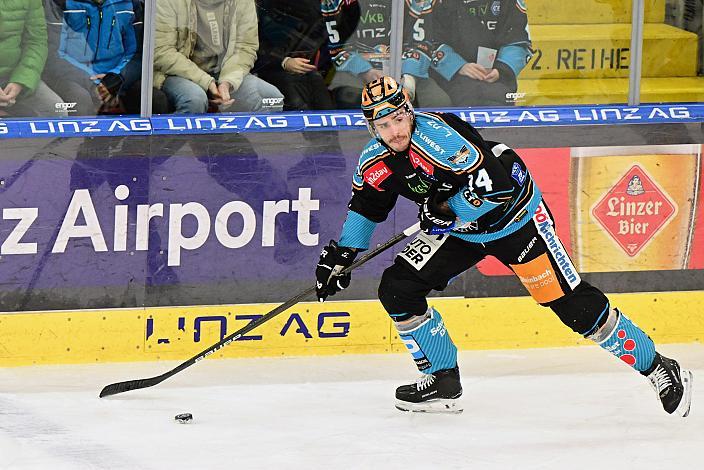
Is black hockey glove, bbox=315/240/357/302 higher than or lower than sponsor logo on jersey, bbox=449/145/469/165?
lower

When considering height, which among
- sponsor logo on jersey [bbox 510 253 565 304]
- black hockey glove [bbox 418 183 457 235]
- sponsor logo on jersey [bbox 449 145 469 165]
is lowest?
sponsor logo on jersey [bbox 510 253 565 304]

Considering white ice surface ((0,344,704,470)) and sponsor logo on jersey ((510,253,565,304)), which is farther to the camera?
sponsor logo on jersey ((510,253,565,304))

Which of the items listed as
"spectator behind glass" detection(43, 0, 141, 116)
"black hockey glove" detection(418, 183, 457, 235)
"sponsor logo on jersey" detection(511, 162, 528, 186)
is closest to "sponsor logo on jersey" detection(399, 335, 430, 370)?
"black hockey glove" detection(418, 183, 457, 235)

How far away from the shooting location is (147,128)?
5.62 m

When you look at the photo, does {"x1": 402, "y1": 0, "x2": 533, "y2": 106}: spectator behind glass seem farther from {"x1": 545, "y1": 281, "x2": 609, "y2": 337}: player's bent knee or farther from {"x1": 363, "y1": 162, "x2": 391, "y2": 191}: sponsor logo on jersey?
{"x1": 545, "y1": 281, "x2": 609, "y2": 337}: player's bent knee

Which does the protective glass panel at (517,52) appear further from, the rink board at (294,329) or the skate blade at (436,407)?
the skate blade at (436,407)

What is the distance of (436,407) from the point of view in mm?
5133

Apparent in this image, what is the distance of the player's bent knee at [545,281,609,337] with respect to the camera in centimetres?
490

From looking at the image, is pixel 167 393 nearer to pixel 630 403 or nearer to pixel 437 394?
pixel 437 394

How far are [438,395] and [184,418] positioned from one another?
964mm

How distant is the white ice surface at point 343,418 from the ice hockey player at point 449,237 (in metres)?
0.24

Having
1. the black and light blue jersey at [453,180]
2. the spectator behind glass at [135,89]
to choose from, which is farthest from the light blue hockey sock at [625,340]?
the spectator behind glass at [135,89]

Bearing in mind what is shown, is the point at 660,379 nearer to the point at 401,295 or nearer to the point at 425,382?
the point at 425,382

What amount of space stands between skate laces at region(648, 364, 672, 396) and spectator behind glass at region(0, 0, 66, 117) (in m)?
→ 2.61
